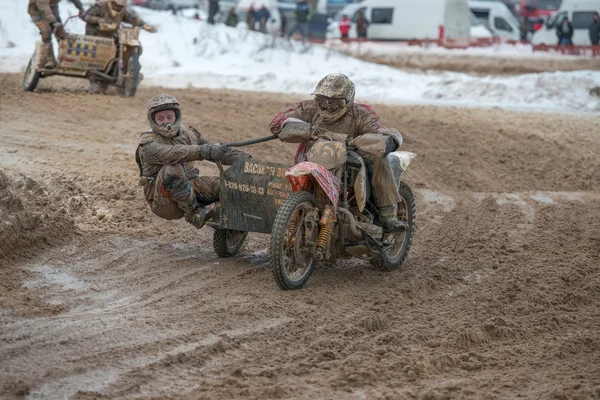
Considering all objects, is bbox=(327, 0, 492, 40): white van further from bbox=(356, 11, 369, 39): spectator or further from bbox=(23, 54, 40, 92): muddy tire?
bbox=(23, 54, 40, 92): muddy tire

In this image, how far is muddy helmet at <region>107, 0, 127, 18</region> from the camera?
16.4 m

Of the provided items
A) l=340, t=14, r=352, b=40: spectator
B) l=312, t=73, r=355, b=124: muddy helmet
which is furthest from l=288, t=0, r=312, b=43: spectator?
l=312, t=73, r=355, b=124: muddy helmet

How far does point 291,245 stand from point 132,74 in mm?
9957

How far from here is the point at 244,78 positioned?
22.5 metres

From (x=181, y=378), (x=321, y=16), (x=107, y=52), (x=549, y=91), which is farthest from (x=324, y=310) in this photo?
(x=321, y=16)

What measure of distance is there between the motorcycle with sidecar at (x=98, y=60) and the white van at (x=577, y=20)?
20911 millimetres

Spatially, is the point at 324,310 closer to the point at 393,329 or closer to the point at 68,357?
the point at 393,329

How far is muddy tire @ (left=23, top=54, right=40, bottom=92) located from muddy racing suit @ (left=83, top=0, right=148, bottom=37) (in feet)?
4.27

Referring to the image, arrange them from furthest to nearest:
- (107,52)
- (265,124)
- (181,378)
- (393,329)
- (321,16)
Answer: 1. (321,16)
2. (107,52)
3. (265,124)
4. (393,329)
5. (181,378)

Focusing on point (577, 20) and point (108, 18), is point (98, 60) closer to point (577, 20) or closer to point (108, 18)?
point (108, 18)

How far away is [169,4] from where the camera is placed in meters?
39.9

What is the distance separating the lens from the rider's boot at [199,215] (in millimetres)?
8164

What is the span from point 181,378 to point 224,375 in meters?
0.26

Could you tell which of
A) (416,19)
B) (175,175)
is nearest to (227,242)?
(175,175)
